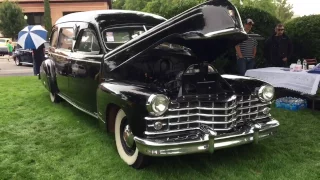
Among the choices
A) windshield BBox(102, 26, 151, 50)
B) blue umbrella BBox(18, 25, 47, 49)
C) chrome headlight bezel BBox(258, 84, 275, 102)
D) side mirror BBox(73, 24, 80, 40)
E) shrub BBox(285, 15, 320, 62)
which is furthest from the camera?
blue umbrella BBox(18, 25, 47, 49)

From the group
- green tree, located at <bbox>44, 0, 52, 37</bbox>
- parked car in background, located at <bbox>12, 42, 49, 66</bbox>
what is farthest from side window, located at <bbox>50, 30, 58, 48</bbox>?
green tree, located at <bbox>44, 0, 52, 37</bbox>

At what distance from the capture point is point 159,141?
303 cm

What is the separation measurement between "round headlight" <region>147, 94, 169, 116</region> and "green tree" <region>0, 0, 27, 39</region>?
97.1 ft

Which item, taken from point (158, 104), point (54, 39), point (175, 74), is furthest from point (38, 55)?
point (158, 104)

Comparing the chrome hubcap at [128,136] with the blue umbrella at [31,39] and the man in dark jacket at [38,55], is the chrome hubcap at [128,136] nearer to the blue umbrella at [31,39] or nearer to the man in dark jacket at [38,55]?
the blue umbrella at [31,39]

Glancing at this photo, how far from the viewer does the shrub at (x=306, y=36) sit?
7816 mm

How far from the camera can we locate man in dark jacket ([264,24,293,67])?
22.5ft

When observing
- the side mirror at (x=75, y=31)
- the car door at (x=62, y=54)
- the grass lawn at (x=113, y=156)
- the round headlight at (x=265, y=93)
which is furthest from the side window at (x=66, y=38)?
the round headlight at (x=265, y=93)

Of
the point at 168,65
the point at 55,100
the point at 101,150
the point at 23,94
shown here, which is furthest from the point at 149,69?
the point at 23,94

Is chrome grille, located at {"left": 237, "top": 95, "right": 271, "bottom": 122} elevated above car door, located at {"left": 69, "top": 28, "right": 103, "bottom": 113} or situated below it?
below

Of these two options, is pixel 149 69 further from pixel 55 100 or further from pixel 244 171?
pixel 55 100

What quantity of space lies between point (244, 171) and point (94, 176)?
1.60 m

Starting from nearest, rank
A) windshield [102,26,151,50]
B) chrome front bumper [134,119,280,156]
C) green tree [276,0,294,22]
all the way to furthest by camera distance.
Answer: chrome front bumper [134,119,280,156] → windshield [102,26,151,50] → green tree [276,0,294,22]

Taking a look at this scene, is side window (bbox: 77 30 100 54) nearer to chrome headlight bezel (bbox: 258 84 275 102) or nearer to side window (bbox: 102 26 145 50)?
side window (bbox: 102 26 145 50)
